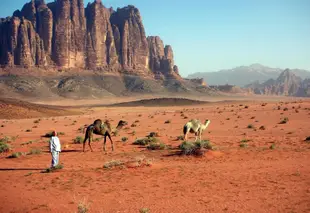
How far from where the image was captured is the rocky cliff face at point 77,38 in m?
136

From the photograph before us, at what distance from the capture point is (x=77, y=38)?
152 m

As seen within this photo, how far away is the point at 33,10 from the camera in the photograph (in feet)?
493

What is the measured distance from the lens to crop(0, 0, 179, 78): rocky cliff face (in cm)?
13575

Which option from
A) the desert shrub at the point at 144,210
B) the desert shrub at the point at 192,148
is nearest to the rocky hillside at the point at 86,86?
the desert shrub at the point at 192,148

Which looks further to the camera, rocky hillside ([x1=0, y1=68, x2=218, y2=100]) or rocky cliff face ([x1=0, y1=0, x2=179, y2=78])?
rocky cliff face ([x1=0, y1=0, x2=179, y2=78])

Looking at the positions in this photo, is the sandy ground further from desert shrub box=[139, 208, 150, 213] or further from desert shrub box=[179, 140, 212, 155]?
desert shrub box=[179, 140, 212, 155]

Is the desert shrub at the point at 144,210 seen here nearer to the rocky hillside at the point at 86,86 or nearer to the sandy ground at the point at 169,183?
the sandy ground at the point at 169,183

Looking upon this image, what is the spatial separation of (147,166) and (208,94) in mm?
150445

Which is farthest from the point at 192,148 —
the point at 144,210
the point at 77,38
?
the point at 77,38

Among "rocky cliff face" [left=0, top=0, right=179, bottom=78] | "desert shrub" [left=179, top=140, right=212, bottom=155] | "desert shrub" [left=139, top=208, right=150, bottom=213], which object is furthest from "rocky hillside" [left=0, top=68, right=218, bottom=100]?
"desert shrub" [left=139, top=208, right=150, bottom=213]

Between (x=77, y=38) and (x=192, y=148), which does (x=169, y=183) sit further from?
(x=77, y=38)

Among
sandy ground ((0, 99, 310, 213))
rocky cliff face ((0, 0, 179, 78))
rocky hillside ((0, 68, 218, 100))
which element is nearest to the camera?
sandy ground ((0, 99, 310, 213))

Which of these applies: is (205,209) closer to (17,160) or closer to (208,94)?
(17,160)

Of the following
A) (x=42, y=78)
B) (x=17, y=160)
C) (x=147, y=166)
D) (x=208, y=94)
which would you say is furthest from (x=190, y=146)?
(x=208, y=94)
